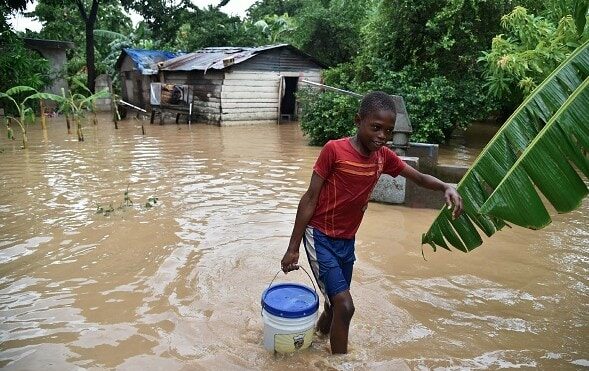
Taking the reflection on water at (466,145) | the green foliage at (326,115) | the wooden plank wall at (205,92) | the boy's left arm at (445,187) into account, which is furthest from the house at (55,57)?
the boy's left arm at (445,187)

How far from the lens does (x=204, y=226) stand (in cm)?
612

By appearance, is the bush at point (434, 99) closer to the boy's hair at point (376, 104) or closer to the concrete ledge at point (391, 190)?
the concrete ledge at point (391, 190)

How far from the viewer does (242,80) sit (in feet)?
60.1

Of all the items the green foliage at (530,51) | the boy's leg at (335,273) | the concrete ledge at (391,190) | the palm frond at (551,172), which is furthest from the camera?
the green foliage at (530,51)

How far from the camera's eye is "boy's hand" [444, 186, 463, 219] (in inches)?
108

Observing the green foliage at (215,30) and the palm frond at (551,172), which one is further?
the green foliage at (215,30)

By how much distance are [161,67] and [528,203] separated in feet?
66.9

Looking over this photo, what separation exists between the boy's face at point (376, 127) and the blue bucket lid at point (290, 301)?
3.65 ft

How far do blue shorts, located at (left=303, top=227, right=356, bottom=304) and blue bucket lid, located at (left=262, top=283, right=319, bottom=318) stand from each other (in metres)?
0.14

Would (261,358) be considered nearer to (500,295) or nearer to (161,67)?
(500,295)

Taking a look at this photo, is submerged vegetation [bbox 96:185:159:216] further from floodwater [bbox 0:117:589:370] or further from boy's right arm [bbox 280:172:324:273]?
boy's right arm [bbox 280:172:324:273]


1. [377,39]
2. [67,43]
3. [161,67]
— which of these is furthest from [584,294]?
[67,43]

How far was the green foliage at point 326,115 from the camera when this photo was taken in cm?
1229

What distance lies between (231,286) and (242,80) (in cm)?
1488
